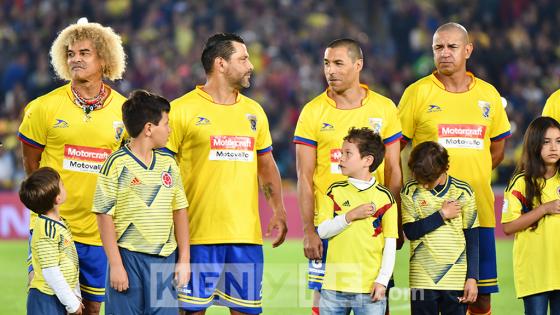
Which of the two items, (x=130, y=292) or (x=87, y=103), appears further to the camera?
(x=87, y=103)

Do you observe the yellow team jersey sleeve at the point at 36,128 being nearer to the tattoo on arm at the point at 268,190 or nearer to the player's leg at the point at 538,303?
the tattoo on arm at the point at 268,190

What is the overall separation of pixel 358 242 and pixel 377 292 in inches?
13.4

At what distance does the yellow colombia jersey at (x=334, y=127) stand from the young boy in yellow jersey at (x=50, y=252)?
1.74 m

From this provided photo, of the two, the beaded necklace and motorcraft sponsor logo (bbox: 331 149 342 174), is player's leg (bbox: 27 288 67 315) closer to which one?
the beaded necklace

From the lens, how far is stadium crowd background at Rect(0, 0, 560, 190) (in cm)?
1903

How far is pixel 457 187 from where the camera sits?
6.66m

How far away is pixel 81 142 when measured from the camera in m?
6.77

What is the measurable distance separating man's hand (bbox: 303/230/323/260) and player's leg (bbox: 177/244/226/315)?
0.57 metres

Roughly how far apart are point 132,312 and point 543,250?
2821 millimetres

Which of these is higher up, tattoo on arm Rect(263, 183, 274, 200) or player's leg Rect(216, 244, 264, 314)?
tattoo on arm Rect(263, 183, 274, 200)

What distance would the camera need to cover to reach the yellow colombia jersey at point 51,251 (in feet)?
20.1

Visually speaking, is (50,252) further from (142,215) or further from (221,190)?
(221,190)

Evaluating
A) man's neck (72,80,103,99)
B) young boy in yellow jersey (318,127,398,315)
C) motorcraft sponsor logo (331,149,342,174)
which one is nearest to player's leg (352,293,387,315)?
young boy in yellow jersey (318,127,398,315)

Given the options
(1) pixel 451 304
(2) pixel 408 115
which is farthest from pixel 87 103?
(1) pixel 451 304
